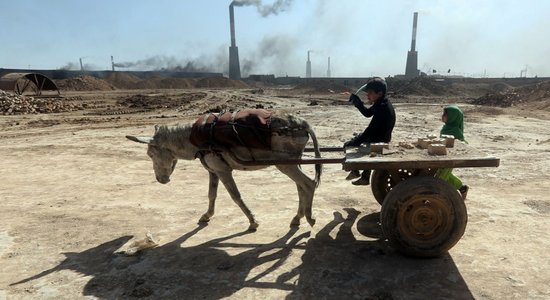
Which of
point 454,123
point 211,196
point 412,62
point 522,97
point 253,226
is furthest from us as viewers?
point 412,62

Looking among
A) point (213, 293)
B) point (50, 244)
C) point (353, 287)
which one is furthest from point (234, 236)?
point (50, 244)

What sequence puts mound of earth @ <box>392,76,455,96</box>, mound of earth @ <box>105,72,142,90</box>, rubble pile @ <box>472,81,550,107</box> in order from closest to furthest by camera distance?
rubble pile @ <box>472,81,550,107</box>, mound of earth @ <box>392,76,455,96</box>, mound of earth @ <box>105,72,142,90</box>

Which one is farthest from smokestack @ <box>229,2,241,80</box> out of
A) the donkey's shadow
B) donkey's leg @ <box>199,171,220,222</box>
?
the donkey's shadow

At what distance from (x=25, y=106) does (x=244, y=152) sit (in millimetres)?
21458

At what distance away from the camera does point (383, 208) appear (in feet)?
14.1

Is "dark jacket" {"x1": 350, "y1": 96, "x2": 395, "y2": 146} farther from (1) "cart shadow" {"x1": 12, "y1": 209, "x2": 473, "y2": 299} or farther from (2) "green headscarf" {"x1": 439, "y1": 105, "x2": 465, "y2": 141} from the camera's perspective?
(1) "cart shadow" {"x1": 12, "y1": 209, "x2": 473, "y2": 299}

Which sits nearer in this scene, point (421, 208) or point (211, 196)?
point (421, 208)

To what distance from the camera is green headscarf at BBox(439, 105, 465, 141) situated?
5883 millimetres

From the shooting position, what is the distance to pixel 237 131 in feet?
16.1

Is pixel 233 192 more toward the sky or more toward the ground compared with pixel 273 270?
more toward the sky

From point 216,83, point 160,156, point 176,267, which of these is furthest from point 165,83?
point 176,267

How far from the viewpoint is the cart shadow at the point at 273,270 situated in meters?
3.82

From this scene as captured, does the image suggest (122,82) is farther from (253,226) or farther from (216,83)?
(253,226)

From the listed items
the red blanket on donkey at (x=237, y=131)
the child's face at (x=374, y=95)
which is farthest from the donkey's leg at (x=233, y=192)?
the child's face at (x=374, y=95)
